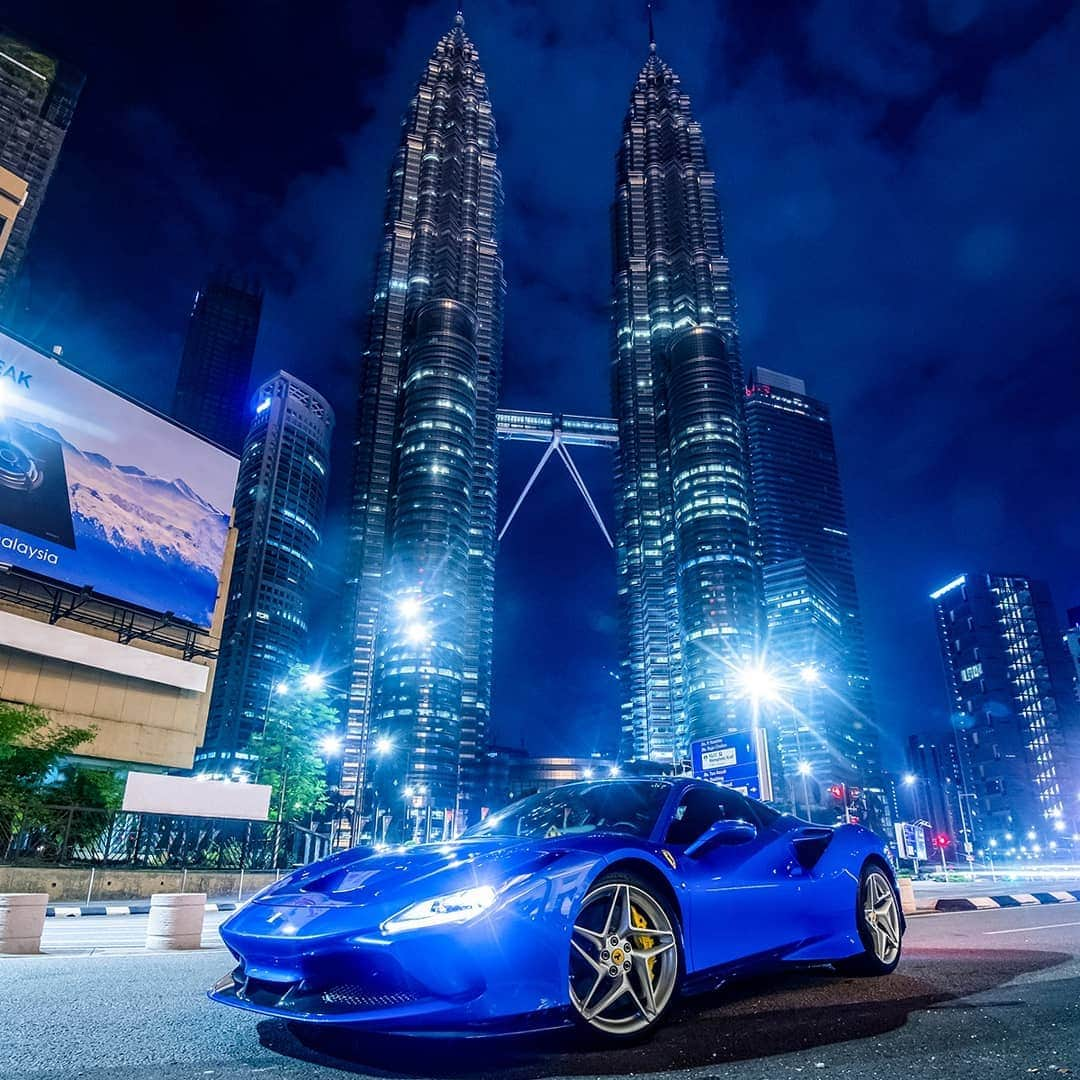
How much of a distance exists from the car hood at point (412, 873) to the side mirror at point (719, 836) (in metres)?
0.94

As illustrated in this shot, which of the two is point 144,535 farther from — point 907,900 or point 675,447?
point 675,447

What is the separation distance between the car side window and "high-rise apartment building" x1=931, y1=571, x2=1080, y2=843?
17930 centimetres

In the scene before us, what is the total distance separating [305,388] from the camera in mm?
178250

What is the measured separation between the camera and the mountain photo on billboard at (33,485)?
23.4 meters

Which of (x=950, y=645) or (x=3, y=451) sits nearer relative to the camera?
(x=3, y=451)

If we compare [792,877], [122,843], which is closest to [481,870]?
[792,877]

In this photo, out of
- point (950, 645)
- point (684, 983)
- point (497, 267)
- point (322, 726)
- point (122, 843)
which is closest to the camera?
point (684, 983)

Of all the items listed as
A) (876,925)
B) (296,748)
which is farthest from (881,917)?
(296,748)

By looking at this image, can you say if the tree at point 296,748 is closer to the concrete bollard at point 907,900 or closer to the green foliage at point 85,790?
the green foliage at point 85,790

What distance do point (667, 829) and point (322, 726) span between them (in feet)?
153

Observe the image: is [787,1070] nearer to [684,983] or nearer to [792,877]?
[684,983]

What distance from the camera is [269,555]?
15350 centimetres

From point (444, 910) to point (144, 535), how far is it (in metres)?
28.4

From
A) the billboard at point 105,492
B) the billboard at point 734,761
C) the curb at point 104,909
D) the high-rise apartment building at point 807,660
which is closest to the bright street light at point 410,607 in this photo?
the billboard at point 105,492
